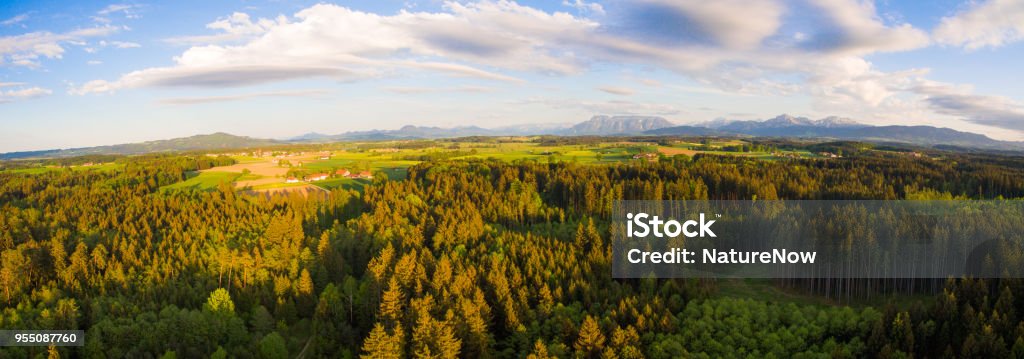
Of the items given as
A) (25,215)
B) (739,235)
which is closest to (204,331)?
(739,235)

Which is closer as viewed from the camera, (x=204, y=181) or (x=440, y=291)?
(x=440, y=291)

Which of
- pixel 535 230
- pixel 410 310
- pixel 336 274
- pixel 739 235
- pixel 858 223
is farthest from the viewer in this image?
pixel 535 230

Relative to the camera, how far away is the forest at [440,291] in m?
37.0

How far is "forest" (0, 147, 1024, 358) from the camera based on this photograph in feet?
121

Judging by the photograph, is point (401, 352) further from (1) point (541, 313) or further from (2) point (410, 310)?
(1) point (541, 313)

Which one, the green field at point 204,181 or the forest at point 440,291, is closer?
the forest at point 440,291

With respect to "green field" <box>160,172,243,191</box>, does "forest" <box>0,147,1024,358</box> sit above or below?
below

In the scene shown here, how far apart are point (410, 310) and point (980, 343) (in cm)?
4182

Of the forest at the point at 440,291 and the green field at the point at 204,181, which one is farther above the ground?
the green field at the point at 204,181

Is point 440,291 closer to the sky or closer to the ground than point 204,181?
closer to the ground

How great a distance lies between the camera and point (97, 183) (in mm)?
141625

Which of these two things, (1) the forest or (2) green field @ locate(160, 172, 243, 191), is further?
(2) green field @ locate(160, 172, 243, 191)

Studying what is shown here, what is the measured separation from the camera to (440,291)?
47812mm

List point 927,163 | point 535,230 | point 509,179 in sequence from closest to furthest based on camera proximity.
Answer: point 535,230, point 509,179, point 927,163
